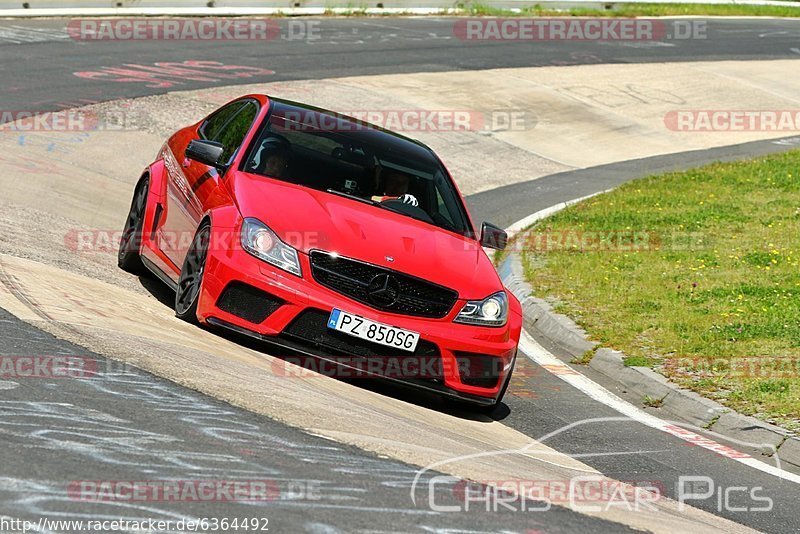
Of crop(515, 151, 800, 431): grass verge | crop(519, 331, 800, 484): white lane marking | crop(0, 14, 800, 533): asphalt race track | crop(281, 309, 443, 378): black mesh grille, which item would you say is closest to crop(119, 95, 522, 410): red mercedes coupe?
crop(281, 309, 443, 378): black mesh grille

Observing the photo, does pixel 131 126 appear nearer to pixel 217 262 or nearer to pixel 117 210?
pixel 117 210

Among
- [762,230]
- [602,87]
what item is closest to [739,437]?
[762,230]

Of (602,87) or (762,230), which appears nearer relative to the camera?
(762,230)

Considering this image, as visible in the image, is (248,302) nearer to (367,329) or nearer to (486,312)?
(367,329)

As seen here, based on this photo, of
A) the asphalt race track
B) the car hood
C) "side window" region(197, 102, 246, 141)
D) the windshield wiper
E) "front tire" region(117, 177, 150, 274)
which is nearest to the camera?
the asphalt race track

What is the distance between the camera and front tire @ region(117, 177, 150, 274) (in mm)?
9688

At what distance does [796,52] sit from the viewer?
3228 centimetres

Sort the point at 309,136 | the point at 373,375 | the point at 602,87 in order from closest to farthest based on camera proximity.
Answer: the point at 373,375, the point at 309,136, the point at 602,87

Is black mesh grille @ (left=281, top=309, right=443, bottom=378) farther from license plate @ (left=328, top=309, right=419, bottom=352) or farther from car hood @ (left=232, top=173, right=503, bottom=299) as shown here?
car hood @ (left=232, top=173, right=503, bottom=299)

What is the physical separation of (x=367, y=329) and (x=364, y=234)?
2.45 ft

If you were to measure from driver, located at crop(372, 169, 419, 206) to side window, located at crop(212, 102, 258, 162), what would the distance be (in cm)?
109

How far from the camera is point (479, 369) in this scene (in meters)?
7.74

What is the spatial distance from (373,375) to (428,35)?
75.6 feet

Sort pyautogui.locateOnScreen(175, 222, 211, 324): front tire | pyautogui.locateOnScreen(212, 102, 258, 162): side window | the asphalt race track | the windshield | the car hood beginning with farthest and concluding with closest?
1. pyautogui.locateOnScreen(212, 102, 258, 162): side window
2. the windshield
3. pyautogui.locateOnScreen(175, 222, 211, 324): front tire
4. the car hood
5. the asphalt race track
